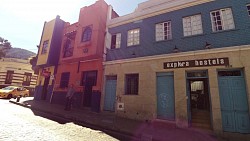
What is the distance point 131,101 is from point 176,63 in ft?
12.9

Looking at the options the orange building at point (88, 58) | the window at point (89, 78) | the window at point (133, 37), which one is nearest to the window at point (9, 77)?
the orange building at point (88, 58)

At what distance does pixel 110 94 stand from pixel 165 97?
4.35 m

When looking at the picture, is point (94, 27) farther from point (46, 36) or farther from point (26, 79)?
point (26, 79)

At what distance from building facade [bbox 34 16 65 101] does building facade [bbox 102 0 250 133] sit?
25.0ft

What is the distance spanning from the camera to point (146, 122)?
9227 mm

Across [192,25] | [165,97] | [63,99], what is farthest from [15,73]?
[192,25]

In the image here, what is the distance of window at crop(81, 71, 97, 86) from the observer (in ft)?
43.0

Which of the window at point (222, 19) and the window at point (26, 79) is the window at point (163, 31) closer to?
the window at point (222, 19)

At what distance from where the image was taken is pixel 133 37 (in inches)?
457

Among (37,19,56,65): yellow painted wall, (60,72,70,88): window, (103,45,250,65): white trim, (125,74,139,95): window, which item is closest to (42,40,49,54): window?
(37,19,56,65): yellow painted wall

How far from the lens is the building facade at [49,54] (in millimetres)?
16422

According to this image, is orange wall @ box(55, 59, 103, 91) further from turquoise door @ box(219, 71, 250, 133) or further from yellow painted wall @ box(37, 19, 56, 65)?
turquoise door @ box(219, 71, 250, 133)

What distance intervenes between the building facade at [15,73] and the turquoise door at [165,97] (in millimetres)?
24770

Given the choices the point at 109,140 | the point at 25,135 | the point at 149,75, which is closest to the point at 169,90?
the point at 149,75
